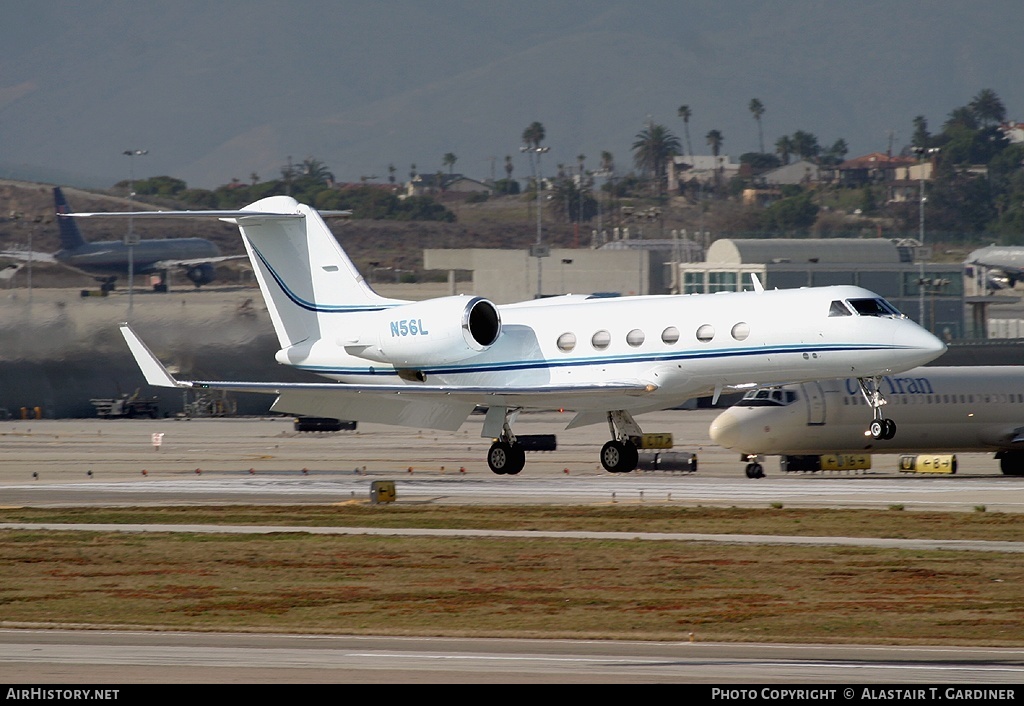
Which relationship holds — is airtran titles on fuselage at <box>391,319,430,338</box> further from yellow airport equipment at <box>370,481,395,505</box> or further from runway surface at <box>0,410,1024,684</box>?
yellow airport equipment at <box>370,481,395,505</box>

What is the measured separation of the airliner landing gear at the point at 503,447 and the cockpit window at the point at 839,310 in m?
7.62

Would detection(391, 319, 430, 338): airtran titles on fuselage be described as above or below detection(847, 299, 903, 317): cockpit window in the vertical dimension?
below

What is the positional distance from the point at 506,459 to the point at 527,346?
284 cm

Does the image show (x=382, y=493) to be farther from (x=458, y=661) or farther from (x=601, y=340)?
(x=458, y=661)

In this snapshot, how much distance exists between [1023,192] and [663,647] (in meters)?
187

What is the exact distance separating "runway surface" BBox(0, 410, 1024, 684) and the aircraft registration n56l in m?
1.97

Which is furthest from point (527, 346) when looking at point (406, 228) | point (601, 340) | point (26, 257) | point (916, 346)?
point (406, 228)

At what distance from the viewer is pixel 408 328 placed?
32.2 metres

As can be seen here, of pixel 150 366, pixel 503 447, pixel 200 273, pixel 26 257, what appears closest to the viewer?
pixel 150 366

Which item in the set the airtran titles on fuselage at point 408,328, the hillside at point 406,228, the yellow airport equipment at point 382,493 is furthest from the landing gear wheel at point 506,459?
the hillside at point 406,228

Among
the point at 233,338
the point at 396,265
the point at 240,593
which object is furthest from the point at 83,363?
the point at 396,265

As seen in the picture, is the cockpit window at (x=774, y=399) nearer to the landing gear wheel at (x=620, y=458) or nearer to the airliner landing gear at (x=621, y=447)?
the airliner landing gear at (x=621, y=447)

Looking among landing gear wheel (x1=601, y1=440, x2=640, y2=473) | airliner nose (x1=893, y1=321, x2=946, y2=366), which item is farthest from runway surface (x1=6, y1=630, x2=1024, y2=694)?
landing gear wheel (x1=601, y1=440, x2=640, y2=473)

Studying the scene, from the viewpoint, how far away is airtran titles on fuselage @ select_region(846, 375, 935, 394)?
3947 cm
